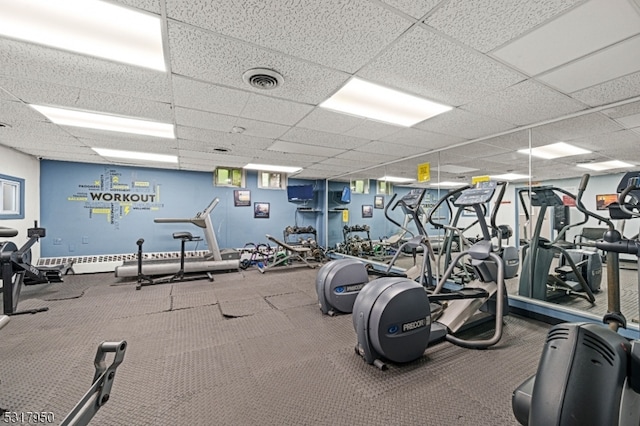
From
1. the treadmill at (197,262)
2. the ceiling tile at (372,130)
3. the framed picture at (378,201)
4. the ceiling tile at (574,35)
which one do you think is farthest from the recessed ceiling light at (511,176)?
the treadmill at (197,262)

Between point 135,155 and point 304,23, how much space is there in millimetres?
4877

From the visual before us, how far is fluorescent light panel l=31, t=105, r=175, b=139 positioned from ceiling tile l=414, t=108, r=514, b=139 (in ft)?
11.1

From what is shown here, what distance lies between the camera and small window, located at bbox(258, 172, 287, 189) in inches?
286

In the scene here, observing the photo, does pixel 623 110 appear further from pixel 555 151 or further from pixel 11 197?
pixel 11 197

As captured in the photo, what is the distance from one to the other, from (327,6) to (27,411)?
10.0 ft

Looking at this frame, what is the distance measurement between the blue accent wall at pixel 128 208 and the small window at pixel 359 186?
7.66ft

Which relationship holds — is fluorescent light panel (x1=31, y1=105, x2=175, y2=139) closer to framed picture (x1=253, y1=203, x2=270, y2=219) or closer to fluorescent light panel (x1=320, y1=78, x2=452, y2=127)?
fluorescent light panel (x1=320, y1=78, x2=452, y2=127)

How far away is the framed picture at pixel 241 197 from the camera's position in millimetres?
7098

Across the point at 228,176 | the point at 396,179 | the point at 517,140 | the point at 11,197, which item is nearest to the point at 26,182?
the point at 11,197

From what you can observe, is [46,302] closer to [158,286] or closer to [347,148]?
[158,286]

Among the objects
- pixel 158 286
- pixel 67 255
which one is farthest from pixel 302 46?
pixel 67 255

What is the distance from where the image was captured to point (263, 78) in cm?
228

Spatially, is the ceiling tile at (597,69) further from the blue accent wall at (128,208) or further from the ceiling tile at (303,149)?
the blue accent wall at (128,208)

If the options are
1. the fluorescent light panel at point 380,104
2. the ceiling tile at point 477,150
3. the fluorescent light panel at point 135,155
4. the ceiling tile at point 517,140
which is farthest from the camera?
the fluorescent light panel at point 135,155
